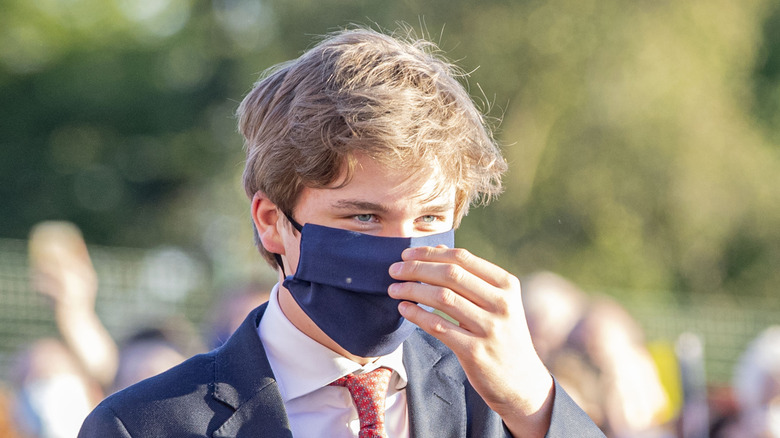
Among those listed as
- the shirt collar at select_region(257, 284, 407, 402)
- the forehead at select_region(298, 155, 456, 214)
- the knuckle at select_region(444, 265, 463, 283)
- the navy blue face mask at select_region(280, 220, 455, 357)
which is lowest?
the shirt collar at select_region(257, 284, 407, 402)

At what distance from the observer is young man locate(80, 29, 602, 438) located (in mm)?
2469

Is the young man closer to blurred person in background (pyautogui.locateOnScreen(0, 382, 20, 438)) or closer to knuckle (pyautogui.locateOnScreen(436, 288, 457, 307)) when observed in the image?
knuckle (pyautogui.locateOnScreen(436, 288, 457, 307))

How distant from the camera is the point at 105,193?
2992cm

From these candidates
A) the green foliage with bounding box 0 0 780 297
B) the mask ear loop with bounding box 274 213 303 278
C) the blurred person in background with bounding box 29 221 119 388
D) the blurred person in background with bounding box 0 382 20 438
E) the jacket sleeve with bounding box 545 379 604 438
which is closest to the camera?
the jacket sleeve with bounding box 545 379 604 438

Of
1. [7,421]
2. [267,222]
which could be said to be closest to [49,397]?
[7,421]

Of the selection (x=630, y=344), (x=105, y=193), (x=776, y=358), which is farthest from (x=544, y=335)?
(x=105, y=193)

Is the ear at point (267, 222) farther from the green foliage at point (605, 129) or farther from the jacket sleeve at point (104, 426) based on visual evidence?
the green foliage at point (605, 129)

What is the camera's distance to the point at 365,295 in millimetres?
2674

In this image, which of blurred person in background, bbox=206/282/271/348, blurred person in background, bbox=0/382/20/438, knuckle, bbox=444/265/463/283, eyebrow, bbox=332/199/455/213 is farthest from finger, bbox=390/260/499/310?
blurred person in background, bbox=0/382/20/438

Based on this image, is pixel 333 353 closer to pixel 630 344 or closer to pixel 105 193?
pixel 630 344

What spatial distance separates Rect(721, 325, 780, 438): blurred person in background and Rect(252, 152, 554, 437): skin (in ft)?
12.9

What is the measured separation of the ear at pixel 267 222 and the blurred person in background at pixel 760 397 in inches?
163

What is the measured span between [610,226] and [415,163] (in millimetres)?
18463

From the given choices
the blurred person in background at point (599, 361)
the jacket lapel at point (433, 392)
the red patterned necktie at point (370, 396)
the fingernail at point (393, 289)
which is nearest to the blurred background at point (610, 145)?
the blurred person in background at point (599, 361)
